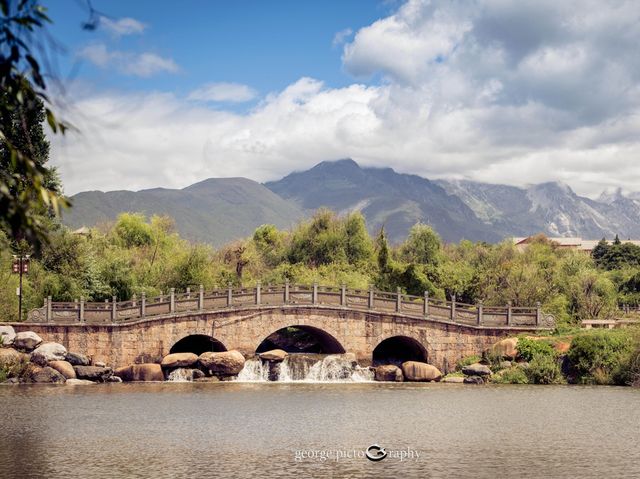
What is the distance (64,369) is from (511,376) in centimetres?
2708

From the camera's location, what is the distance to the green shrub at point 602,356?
161 feet

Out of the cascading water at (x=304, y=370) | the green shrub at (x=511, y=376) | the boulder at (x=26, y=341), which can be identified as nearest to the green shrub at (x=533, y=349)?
the green shrub at (x=511, y=376)

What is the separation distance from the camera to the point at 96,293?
2474 inches

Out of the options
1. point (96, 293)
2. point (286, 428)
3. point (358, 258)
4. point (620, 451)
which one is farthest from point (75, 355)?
point (358, 258)

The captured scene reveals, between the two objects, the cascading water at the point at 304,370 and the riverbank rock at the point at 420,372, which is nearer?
the cascading water at the point at 304,370

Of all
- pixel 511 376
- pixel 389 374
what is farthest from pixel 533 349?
pixel 389 374

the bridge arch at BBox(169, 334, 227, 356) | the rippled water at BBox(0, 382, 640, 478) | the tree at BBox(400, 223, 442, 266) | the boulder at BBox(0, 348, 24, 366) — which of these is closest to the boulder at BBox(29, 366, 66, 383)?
the boulder at BBox(0, 348, 24, 366)

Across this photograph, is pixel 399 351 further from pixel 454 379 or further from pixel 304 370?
pixel 304 370

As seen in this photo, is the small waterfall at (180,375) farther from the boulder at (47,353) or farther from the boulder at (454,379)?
the boulder at (454,379)

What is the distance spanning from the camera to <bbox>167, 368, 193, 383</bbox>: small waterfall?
52500mm

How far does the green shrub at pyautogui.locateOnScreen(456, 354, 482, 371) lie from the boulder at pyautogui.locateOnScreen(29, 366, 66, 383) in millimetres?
25531

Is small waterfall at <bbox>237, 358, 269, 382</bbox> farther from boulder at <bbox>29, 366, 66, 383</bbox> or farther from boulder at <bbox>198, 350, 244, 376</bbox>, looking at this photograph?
boulder at <bbox>29, 366, 66, 383</bbox>

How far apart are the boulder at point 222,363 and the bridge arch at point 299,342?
7.45 m

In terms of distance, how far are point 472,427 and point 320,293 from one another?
25878 millimetres
